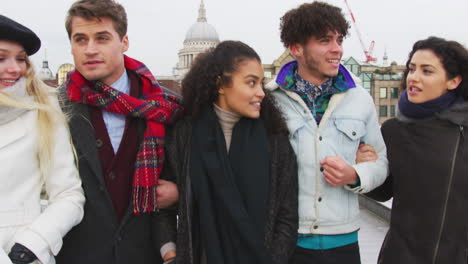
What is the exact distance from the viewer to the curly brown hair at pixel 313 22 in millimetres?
2662

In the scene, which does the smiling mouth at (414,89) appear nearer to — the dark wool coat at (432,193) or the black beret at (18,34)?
the dark wool coat at (432,193)

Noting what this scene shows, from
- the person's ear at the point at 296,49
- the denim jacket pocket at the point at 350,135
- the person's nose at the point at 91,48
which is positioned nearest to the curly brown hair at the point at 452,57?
the denim jacket pocket at the point at 350,135

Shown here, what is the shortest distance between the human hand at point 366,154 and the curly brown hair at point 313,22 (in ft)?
2.46

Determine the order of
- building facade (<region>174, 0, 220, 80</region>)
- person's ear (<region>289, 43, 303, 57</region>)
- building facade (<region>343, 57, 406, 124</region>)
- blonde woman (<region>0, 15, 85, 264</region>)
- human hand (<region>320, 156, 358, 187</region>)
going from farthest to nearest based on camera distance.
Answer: building facade (<region>174, 0, 220, 80</region>)
building facade (<region>343, 57, 406, 124</region>)
person's ear (<region>289, 43, 303, 57</region>)
human hand (<region>320, 156, 358, 187</region>)
blonde woman (<region>0, 15, 85, 264</region>)


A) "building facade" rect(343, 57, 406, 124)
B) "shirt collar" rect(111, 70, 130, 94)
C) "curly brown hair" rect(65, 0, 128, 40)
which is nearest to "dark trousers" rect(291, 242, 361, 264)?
"shirt collar" rect(111, 70, 130, 94)

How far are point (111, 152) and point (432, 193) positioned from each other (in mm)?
1889

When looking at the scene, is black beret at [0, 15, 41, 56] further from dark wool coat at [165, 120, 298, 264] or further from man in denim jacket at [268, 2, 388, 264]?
man in denim jacket at [268, 2, 388, 264]

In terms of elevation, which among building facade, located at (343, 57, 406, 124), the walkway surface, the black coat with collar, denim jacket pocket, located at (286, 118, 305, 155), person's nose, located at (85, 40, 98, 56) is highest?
person's nose, located at (85, 40, 98, 56)

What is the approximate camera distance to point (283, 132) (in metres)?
2.52

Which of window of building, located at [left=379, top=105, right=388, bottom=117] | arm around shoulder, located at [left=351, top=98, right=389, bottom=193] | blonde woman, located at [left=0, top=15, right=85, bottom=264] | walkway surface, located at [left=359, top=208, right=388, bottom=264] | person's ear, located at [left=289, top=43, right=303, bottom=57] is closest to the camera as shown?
blonde woman, located at [left=0, top=15, right=85, bottom=264]

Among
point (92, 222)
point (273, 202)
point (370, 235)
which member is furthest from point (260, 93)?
point (370, 235)

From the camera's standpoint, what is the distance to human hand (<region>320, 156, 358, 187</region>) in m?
2.43

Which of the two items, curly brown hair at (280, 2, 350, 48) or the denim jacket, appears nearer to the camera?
the denim jacket

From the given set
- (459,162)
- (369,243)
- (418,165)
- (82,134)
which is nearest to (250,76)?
(82,134)
